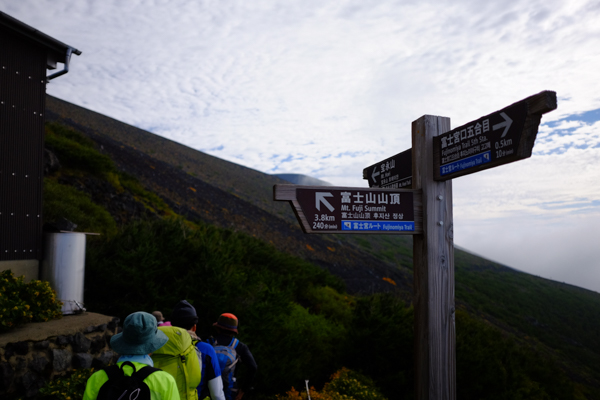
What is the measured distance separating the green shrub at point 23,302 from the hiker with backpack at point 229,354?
280cm

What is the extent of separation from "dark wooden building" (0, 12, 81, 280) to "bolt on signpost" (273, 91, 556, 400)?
5.00 m

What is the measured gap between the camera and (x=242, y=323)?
763 cm

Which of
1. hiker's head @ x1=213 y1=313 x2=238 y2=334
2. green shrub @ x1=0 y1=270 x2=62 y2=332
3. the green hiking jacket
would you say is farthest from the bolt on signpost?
green shrub @ x1=0 y1=270 x2=62 y2=332

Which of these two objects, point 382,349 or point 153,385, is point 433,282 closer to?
point 153,385

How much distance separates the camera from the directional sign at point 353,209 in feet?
12.1

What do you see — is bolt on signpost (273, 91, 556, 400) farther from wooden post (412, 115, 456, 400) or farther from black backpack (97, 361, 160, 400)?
black backpack (97, 361, 160, 400)

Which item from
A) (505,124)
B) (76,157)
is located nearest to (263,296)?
(505,124)

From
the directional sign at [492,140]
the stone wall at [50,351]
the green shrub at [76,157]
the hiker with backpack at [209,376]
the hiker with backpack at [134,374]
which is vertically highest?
the green shrub at [76,157]

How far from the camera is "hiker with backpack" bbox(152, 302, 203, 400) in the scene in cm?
295

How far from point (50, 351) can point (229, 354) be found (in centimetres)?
266

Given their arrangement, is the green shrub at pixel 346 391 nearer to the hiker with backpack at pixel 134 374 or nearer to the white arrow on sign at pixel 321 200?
the white arrow on sign at pixel 321 200

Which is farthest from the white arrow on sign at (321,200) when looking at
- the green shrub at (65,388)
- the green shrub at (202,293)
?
the green shrub at (202,293)

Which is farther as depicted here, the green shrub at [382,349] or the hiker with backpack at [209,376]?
the green shrub at [382,349]

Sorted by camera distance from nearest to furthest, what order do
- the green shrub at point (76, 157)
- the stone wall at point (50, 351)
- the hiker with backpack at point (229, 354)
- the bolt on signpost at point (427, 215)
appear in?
the bolt on signpost at point (427, 215) < the hiker with backpack at point (229, 354) < the stone wall at point (50, 351) < the green shrub at point (76, 157)
